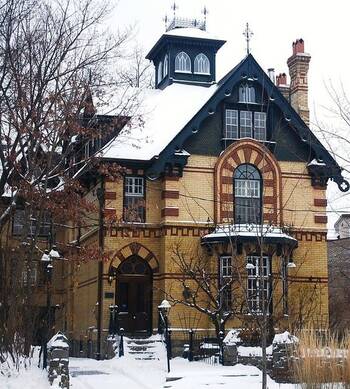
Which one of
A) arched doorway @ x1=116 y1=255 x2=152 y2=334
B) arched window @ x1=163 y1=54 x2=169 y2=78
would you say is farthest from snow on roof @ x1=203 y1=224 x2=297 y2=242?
arched window @ x1=163 y1=54 x2=169 y2=78

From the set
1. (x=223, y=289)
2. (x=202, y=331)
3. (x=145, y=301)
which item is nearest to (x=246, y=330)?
(x=223, y=289)

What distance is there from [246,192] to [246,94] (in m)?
4.16

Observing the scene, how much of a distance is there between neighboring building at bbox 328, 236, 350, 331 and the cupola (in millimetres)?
12539

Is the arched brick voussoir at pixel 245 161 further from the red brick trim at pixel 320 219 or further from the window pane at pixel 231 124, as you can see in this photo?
the red brick trim at pixel 320 219

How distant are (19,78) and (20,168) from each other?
2673 millimetres

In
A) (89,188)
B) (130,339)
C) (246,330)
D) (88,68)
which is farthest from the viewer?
(89,188)

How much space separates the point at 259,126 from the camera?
30.2 m

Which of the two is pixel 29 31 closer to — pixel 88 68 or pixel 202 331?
pixel 88 68

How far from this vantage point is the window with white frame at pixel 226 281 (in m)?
27.1

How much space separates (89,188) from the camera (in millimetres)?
31703

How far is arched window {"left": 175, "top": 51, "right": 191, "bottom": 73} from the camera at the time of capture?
3444cm

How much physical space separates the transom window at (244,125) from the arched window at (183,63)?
5506 mm

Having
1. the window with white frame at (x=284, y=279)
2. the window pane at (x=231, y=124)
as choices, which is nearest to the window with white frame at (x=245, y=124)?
the window pane at (x=231, y=124)

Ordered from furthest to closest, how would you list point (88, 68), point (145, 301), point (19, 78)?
1. point (145, 301)
2. point (88, 68)
3. point (19, 78)
